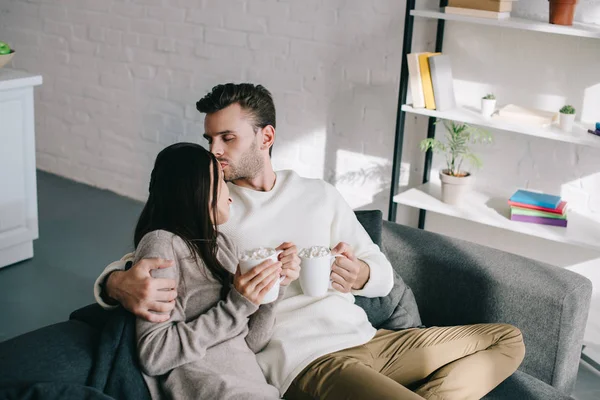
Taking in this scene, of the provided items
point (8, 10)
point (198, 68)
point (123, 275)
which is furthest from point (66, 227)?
point (123, 275)

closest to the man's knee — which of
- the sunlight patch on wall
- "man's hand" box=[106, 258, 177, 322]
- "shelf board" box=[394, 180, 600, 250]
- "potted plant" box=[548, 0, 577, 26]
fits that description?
"shelf board" box=[394, 180, 600, 250]

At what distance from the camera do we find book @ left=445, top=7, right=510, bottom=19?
267 centimetres

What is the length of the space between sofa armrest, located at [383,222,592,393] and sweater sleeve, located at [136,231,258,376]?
73 centimetres

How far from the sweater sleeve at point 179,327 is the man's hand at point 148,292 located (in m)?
0.02

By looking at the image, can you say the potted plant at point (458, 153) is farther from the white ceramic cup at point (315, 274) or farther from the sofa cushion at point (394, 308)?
the white ceramic cup at point (315, 274)

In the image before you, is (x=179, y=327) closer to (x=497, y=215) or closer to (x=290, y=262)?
(x=290, y=262)

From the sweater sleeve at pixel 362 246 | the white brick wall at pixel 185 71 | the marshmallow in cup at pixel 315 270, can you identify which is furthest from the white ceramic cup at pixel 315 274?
the white brick wall at pixel 185 71

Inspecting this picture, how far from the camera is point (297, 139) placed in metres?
3.58

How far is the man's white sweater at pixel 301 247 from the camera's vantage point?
5.90 feet

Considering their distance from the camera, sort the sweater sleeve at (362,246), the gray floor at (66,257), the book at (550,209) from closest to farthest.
→ the sweater sleeve at (362,246), the book at (550,209), the gray floor at (66,257)

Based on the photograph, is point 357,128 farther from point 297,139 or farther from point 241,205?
point 241,205

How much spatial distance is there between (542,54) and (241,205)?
144 centimetres

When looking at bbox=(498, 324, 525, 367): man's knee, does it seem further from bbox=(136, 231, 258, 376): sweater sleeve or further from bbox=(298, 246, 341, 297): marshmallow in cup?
bbox=(136, 231, 258, 376): sweater sleeve

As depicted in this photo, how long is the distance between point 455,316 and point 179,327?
0.93 meters
